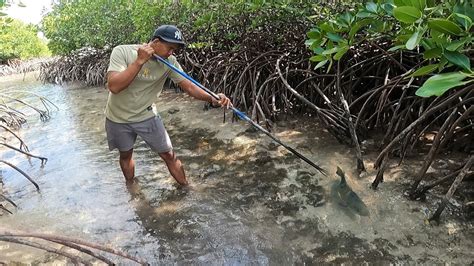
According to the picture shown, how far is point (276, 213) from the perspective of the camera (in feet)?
8.03

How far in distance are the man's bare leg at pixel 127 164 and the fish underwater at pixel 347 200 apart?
1.45 m

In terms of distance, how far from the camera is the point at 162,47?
2.45 m

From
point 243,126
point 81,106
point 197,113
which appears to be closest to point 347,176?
point 243,126

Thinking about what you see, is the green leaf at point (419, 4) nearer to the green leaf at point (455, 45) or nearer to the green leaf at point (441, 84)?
the green leaf at point (455, 45)

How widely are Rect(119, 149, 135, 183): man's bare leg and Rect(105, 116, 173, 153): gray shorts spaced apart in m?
0.10

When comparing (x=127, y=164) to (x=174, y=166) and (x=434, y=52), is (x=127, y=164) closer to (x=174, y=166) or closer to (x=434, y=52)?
(x=174, y=166)

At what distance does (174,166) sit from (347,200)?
124cm

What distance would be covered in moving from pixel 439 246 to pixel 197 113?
3.67 metres

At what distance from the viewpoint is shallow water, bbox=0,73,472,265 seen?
2.09 metres

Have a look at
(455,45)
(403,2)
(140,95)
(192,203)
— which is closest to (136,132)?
(140,95)

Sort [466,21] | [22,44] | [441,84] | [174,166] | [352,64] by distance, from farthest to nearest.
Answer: [22,44] → [352,64] → [174,166] → [466,21] → [441,84]

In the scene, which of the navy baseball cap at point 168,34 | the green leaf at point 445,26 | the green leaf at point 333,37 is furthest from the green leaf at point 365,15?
the navy baseball cap at point 168,34

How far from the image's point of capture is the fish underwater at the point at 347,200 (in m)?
2.30

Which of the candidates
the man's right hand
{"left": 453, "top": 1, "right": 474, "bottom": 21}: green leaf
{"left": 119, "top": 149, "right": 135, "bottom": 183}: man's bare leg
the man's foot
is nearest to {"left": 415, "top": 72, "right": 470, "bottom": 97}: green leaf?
{"left": 453, "top": 1, "right": 474, "bottom": 21}: green leaf
